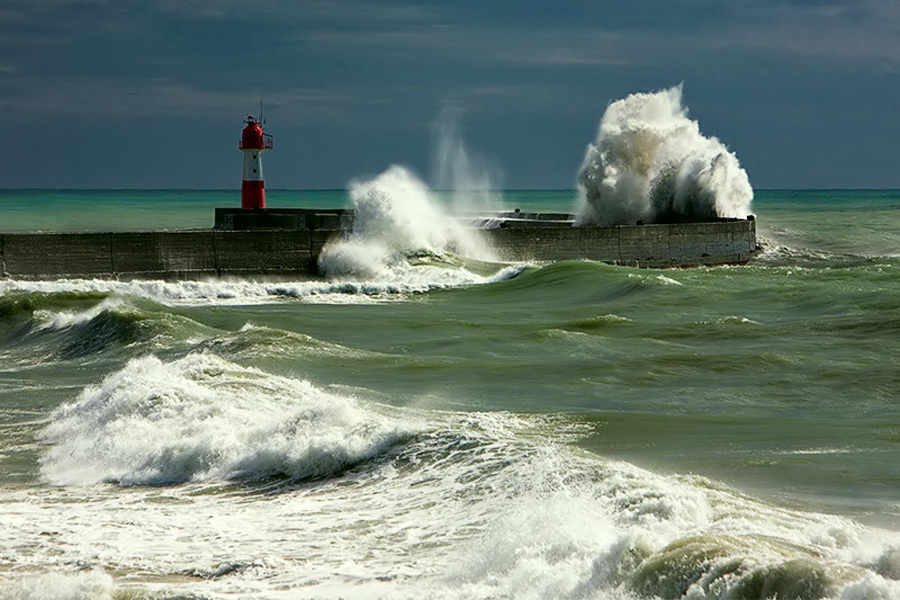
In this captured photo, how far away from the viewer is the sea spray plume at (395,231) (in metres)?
20.7

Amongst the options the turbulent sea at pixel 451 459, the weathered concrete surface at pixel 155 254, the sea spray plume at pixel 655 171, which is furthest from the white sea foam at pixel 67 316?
the sea spray plume at pixel 655 171

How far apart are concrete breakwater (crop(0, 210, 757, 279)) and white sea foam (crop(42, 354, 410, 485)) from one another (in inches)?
362

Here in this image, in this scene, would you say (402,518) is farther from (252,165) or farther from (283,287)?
(252,165)

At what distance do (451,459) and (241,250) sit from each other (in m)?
12.9

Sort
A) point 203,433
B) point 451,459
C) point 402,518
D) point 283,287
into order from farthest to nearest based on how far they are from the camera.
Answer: point 283,287 < point 203,433 < point 451,459 < point 402,518

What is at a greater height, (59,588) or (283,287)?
(283,287)

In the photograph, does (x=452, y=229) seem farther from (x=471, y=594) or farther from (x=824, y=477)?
(x=471, y=594)

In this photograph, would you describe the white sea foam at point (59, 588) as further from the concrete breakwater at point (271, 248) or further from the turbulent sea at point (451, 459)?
the concrete breakwater at point (271, 248)

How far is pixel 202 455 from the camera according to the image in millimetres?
7160

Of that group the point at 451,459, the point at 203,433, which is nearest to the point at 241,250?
the point at 203,433

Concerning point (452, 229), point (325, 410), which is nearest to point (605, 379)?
point (325, 410)

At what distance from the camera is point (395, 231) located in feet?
71.8

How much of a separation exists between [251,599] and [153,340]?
7686 millimetres

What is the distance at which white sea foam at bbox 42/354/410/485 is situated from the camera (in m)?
6.95
